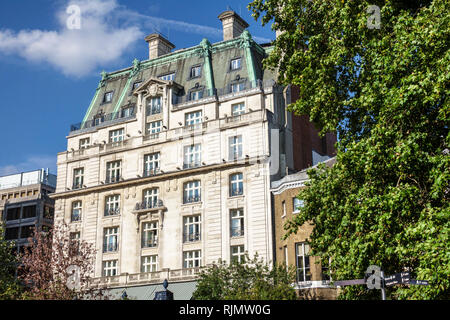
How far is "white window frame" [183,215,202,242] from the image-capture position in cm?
4834

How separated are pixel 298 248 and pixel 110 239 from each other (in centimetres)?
1945

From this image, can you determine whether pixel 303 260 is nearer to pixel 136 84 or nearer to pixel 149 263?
pixel 149 263

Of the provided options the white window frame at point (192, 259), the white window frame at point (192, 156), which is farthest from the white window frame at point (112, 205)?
the white window frame at point (192, 259)

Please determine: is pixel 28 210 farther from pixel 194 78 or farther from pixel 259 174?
pixel 259 174

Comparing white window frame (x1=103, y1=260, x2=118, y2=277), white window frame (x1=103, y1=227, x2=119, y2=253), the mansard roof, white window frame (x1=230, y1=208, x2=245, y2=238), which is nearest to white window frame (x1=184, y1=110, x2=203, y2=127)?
the mansard roof

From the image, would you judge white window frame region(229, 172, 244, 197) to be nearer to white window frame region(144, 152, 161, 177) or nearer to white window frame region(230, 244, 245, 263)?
white window frame region(230, 244, 245, 263)

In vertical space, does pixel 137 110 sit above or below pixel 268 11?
above

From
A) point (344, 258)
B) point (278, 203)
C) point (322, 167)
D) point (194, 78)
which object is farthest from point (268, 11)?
point (194, 78)

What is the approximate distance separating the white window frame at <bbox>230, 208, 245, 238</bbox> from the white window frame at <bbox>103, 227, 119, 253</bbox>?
1155 cm

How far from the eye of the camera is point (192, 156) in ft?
167

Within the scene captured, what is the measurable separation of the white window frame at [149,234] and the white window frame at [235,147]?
921cm

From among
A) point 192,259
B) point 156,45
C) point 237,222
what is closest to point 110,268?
point 192,259

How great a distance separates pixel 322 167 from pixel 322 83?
3.28 meters

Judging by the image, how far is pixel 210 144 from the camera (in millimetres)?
50250
